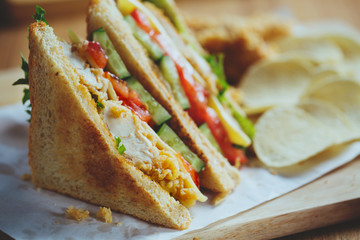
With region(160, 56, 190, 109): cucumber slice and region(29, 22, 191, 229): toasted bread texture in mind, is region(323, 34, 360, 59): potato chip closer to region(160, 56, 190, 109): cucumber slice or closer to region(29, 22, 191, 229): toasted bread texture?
region(160, 56, 190, 109): cucumber slice

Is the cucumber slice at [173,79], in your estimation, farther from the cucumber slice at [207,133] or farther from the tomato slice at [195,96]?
the cucumber slice at [207,133]

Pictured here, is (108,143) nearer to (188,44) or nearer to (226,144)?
(226,144)

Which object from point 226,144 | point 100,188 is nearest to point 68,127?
point 100,188

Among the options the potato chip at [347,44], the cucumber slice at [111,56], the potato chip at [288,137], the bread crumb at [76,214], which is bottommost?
the potato chip at [347,44]

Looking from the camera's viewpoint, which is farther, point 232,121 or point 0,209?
point 232,121

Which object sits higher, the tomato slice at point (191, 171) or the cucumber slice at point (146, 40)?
the cucumber slice at point (146, 40)

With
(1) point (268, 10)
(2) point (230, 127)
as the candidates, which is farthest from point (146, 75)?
(1) point (268, 10)

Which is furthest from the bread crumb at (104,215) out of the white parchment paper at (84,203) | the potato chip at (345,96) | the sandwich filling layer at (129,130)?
the potato chip at (345,96)
